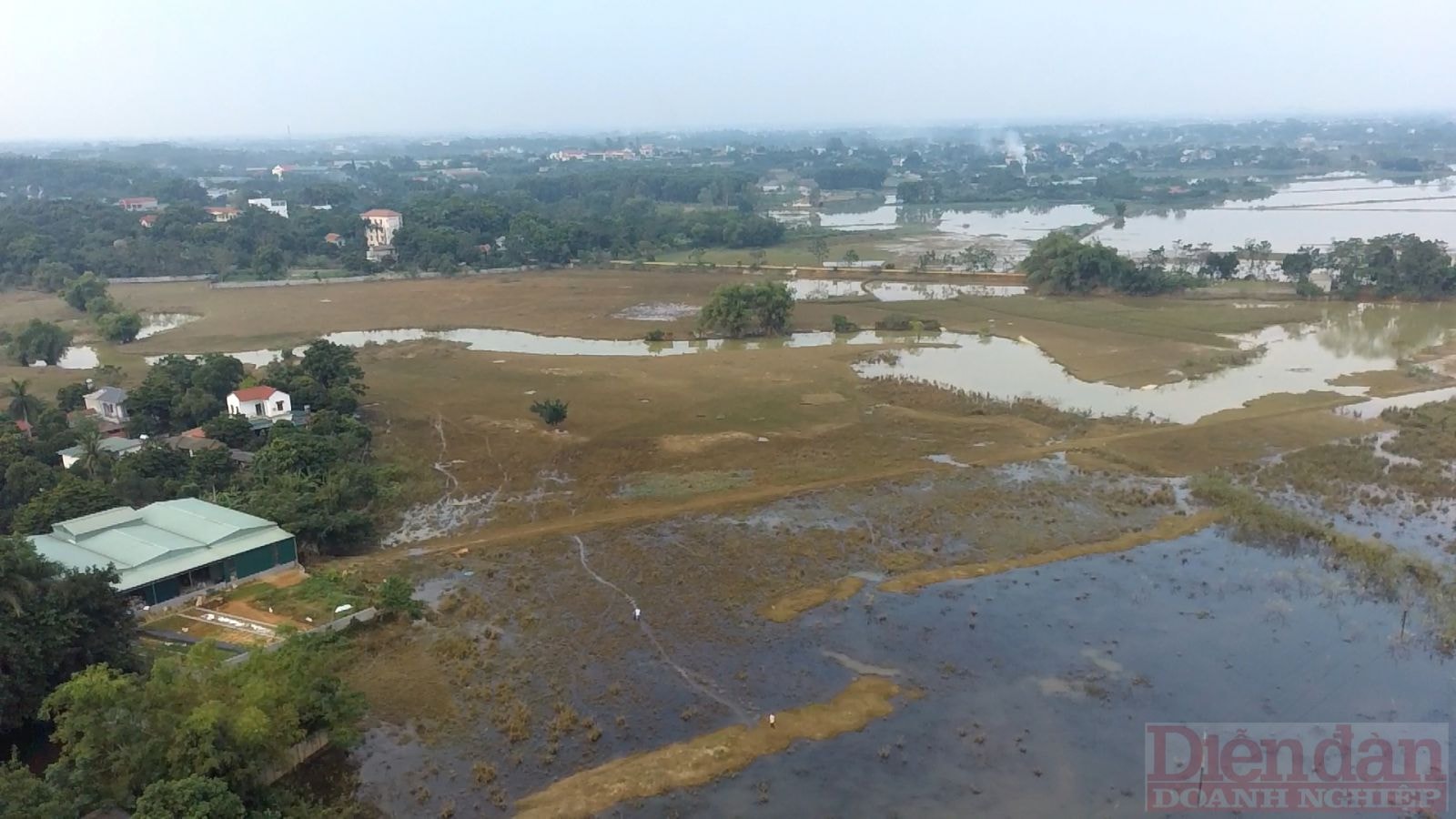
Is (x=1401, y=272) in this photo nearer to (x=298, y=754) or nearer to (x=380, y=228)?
(x=298, y=754)

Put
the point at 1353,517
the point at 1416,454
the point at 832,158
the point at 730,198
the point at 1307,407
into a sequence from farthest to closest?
the point at 832,158
the point at 730,198
the point at 1307,407
the point at 1416,454
the point at 1353,517

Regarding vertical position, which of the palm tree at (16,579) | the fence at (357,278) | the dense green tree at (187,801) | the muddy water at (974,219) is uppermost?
the muddy water at (974,219)

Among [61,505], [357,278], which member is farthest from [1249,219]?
[61,505]

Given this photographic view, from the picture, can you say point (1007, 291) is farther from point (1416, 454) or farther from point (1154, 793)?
point (1154, 793)

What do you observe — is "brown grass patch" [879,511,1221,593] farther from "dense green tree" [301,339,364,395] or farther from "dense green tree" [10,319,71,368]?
"dense green tree" [10,319,71,368]

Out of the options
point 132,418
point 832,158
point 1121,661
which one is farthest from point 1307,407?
point 832,158

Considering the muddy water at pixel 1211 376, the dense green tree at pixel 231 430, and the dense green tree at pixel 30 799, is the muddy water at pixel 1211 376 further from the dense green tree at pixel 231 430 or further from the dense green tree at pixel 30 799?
the dense green tree at pixel 30 799

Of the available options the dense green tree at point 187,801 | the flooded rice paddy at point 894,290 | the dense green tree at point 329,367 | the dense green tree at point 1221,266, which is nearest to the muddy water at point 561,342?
the flooded rice paddy at point 894,290
